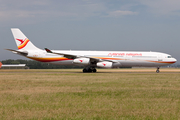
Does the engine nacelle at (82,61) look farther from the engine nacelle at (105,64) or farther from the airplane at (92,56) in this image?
the engine nacelle at (105,64)

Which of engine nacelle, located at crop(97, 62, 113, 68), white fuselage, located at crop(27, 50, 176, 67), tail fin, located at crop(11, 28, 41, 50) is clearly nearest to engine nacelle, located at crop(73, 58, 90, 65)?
engine nacelle, located at crop(97, 62, 113, 68)

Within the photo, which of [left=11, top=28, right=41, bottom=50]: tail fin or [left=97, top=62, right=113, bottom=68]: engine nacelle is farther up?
[left=11, top=28, right=41, bottom=50]: tail fin

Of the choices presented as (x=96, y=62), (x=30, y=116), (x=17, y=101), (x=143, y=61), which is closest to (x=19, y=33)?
(x=96, y=62)

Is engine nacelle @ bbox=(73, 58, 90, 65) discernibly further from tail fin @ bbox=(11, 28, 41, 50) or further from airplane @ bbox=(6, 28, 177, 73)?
tail fin @ bbox=(11, 28, 41, 50)

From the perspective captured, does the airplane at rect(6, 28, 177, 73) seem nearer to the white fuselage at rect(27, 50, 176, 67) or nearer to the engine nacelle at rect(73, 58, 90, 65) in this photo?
the white fuselage at rect(27, 50, 176, 67)

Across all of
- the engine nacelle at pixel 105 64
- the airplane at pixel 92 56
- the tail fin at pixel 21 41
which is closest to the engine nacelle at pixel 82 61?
the airplane at pixel 92 56

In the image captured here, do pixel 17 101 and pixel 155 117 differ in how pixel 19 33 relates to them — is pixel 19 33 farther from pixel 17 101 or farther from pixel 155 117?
pixel 155 117

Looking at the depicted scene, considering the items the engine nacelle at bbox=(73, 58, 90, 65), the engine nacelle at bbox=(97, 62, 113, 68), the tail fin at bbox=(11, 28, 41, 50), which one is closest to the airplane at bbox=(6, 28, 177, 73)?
the tail fin at bbox=(11, 28, 41, 50)

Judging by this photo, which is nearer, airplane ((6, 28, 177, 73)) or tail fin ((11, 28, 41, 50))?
airplane ((6, 28, 177, 73))

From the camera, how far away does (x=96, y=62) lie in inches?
1623

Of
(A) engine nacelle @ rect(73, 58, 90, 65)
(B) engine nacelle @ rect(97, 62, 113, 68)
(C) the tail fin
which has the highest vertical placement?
(C) the tail fin

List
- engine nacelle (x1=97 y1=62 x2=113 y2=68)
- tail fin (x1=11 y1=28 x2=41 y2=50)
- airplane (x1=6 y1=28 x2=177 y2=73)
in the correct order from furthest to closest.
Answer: tail fin (x1=11 y1=28 x2=41 y2=50) → airplane (x1=6 y1=28 x2=177 y2=73) → engine nacelle (x1=97 y1=62 x2=113 y2=68)

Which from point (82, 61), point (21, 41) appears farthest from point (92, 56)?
point (21, 41)

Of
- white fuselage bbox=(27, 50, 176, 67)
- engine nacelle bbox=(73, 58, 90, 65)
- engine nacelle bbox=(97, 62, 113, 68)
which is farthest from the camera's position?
white fuselage bbox=(27, 50, 176, 67)
